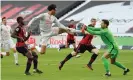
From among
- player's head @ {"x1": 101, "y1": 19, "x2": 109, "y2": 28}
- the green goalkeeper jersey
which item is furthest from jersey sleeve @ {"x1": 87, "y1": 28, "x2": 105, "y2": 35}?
player's head @ {"x1": 101, "y1": 19, "x2": 109, "y2": 28}

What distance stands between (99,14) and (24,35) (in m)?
32.1

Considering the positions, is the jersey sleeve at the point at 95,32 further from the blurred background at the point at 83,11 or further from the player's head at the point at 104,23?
the blurred background at the point at 83,11

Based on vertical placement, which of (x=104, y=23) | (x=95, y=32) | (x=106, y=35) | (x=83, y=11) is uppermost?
(x=104, y=23)

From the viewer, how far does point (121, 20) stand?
47.4 metres

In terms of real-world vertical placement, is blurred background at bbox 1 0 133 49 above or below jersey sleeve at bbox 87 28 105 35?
below

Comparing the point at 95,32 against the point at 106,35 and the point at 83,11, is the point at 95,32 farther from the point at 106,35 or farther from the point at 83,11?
the point at 83,11

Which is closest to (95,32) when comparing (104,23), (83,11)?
(104,23)

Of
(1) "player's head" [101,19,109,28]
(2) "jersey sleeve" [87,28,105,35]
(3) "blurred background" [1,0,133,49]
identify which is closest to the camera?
(2) "jersey sleeve" [87,28,105,35]

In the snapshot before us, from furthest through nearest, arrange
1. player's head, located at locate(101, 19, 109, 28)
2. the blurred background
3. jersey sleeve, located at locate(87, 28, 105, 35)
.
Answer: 1. the blurred background
2. player's head, located at locate(101, 19, 109, 28)
3. jersey sleeve, located at locate(87, 28, 105, 35)

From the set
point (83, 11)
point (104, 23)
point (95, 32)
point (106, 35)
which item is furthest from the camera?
point (83, 11)

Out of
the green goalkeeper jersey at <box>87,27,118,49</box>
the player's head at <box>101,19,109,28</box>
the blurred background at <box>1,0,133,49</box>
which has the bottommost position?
the blurred background at <box>1,0,133,49</box>

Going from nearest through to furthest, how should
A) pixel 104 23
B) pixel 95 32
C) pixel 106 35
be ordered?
pixel 95 32
pixel 104 23
pixel 106 35

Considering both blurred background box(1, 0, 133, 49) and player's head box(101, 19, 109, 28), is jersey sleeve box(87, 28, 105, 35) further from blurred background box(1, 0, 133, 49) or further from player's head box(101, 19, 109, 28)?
blurred background box(1, 0, 133, 49)

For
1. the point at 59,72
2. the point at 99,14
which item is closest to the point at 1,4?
the point at 99,14
